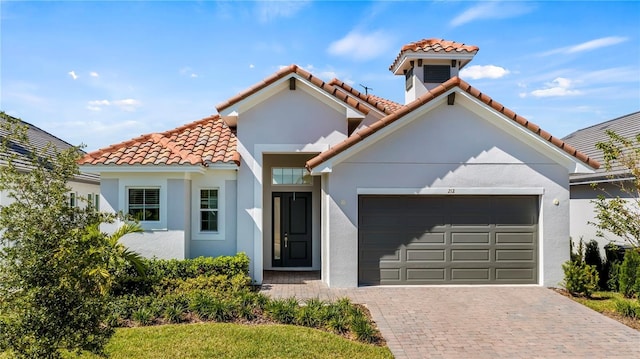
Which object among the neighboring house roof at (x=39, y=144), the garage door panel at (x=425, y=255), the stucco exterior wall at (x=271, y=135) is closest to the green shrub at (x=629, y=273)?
the garage door panel at (x=425, y=255)

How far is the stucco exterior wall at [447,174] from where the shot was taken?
11.8m

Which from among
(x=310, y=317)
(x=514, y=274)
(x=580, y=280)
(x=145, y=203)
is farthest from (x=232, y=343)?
(x=580, y=280)

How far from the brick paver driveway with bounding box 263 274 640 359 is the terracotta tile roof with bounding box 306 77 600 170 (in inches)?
153

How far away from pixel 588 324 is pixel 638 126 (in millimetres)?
12492

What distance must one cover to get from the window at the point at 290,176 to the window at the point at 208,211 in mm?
2558

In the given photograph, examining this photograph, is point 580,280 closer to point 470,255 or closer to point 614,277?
point 614,277

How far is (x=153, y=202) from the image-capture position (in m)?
12.1

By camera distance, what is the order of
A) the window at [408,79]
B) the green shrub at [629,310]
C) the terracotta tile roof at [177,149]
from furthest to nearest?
the window at [408,79], the terracotta tile roof at [177,149], the green shrub at [629,310]

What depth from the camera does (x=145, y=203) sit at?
12.1 metres

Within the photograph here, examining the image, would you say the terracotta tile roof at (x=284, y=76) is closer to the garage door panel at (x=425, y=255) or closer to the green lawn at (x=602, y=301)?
the garage door panel at (x=425, y=255)

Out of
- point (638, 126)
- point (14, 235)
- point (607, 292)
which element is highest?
point (638, 126)

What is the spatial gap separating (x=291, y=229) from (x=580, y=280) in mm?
8957

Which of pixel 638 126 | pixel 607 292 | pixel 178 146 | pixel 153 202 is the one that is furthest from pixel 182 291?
pixel 638 126

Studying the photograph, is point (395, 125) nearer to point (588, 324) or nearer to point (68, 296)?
point (588, 324)
